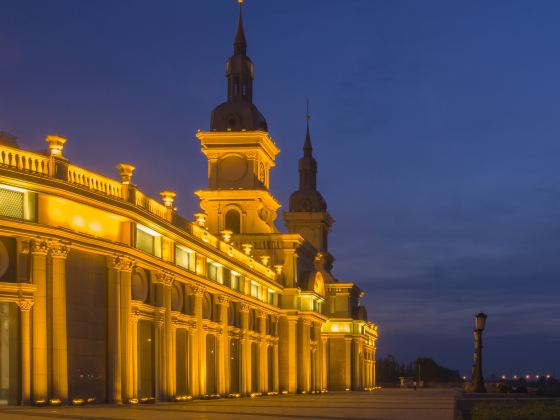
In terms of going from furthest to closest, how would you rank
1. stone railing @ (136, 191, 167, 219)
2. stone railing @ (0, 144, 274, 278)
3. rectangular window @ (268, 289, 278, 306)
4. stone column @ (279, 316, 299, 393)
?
1. stone column @ (279, 316, 299, 393)
2. rectangular window @ (268, 289, 278, 306)
3. stone railing @ (136, 191, 167, 219)
4. stone railing @ (0, 144, 274, 278)

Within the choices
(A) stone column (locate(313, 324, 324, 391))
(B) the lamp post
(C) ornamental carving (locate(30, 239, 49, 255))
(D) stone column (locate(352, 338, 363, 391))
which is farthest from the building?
(D) stone column (locate(352, 338, 363, 391))

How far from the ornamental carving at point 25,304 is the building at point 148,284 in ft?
0.14

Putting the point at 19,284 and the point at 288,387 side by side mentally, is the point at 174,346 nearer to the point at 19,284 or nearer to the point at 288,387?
the point at 19,284

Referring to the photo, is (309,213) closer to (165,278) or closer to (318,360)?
(318,360)

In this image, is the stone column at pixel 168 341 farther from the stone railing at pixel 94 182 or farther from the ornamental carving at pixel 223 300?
the ornamental carving at pixel 223 300

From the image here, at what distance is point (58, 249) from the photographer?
40.3 metres

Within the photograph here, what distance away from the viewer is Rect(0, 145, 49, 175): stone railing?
123 feet

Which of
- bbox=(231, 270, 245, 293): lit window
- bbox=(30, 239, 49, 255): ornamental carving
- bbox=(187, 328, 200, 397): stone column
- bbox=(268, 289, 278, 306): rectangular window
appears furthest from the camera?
bbox=(268, 289, 278, 306): rectangular window

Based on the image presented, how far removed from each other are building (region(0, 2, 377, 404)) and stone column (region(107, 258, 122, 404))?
6 cm

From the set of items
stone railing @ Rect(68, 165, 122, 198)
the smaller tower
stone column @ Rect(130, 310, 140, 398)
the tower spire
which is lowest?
stone column @ Rect(130, 310, 140, 398)

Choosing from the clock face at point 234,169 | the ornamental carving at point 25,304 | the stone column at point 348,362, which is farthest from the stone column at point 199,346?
the stone column at point 348,362

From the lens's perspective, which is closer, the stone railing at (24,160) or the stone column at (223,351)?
the stone railing at (24,160)

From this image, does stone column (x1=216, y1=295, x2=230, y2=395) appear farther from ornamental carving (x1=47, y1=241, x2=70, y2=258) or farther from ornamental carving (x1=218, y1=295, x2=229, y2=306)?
ornamental carving (x1=47, y1=241, x2=70, y2=258)

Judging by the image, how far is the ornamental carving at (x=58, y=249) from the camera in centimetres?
3994
